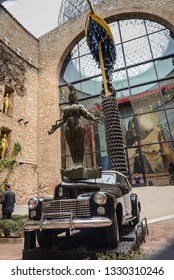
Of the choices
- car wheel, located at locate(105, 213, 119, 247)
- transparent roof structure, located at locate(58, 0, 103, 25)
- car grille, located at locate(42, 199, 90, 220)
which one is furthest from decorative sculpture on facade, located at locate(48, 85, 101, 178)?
transparent roof structure, located at locate(58, 0, 103, 25)

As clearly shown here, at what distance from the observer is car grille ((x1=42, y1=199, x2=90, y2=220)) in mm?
2172

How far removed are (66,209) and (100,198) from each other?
41 cm

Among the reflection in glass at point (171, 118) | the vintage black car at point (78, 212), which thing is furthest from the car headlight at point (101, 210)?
the reflection in glass at point (171, 118)

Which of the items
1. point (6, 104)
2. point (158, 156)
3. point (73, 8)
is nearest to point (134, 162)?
point (158, 156)

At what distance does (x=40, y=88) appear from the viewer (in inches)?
483

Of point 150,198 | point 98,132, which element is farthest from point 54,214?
point 98,132

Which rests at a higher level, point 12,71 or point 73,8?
point 73,8

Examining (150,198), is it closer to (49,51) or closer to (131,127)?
(131,127)

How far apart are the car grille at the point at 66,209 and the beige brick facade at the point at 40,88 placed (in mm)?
7437

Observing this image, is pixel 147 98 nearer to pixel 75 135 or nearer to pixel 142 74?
pixel 142 74

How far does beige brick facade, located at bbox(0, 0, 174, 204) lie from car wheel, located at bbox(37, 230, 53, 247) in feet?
23.1

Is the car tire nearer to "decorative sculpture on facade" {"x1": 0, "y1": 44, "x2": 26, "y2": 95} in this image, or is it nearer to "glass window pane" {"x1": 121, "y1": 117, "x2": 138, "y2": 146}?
"glass window pane" {"x1": 121, "y1": 117, "x2": 138, "y2": 146}

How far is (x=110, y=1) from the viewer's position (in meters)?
12.1

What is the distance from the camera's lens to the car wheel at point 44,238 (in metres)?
2.53
